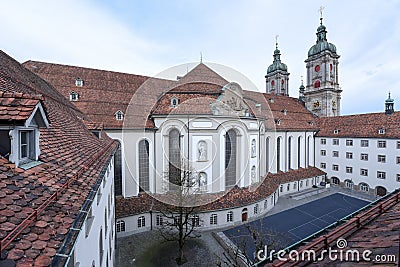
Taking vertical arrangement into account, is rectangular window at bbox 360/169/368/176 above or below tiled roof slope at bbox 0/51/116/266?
below

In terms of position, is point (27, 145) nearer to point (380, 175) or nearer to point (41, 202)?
point (41, 202)

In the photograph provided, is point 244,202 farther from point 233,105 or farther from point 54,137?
point 54,137

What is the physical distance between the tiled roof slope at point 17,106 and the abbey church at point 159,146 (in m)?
0.02

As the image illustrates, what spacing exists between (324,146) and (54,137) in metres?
34.0

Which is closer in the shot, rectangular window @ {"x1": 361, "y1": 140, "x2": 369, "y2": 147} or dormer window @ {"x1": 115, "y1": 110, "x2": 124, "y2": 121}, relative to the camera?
dormer window @ {"x1": 115, "y1": 110, "x2": 124, "y2": 121}

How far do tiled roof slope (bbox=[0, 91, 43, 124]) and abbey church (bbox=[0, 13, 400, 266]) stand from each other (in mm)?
24

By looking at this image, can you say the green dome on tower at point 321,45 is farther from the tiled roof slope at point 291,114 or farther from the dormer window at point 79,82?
the dormer window at point 79,82

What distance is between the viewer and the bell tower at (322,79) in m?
35.6

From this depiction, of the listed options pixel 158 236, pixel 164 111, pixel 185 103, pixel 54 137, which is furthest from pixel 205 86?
pixel 54 137

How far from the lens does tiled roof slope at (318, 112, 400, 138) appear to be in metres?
25.3

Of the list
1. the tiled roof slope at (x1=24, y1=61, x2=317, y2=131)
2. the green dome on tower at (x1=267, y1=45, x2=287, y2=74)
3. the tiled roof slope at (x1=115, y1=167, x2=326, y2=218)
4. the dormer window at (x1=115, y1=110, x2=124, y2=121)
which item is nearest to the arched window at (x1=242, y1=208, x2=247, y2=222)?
the tiled roof slope at (x1=115, y1=167, x2=326, y2=218)

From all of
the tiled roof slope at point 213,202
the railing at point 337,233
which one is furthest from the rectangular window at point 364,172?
the railing at point 337,233

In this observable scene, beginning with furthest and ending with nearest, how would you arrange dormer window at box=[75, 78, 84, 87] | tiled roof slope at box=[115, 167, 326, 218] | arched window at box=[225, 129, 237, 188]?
dormer window at box=[75, 78, 84, 87], arched window at box=[225, 129, 237, 188], tiled roof slope at box=[115, 167, 326, 218]

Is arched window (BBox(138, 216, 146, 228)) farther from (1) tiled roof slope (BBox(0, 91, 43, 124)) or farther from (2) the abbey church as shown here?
(1) tiled roof slope (BBox(0, 91, 43, 124))
